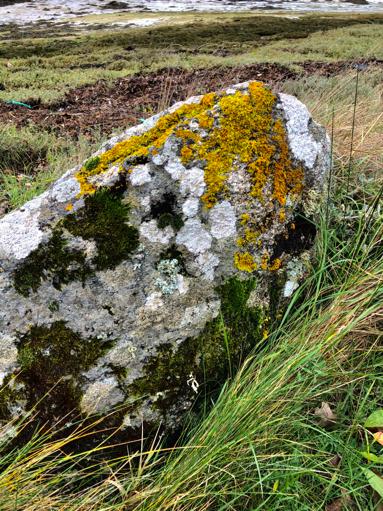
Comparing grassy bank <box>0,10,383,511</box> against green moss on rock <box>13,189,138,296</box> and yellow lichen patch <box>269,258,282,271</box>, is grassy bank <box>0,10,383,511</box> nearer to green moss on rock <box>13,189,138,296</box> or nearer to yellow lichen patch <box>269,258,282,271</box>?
yellow lichen patch <box>269,258,282,271</box>

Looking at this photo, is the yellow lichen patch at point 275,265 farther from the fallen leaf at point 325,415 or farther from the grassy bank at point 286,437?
the fallen leaf at point 325,415

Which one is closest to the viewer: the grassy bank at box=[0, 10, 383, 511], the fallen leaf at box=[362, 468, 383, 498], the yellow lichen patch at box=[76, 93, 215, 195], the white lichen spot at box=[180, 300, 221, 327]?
the fallen leaf at box=[362, 468, 383, 498]

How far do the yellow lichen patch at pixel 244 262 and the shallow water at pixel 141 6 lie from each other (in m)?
59.0

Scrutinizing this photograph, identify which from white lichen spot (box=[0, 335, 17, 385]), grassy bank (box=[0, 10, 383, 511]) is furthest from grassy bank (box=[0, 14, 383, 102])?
grassy bank (box=[0, 10, 383, 511])

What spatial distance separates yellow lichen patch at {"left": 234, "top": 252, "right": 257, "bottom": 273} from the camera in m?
2.25

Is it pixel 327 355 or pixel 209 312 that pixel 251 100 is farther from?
pixel 327 355

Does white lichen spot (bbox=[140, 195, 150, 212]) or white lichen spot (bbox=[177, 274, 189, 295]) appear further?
white lichen spot (bbox=[140, 195, 150, 212])

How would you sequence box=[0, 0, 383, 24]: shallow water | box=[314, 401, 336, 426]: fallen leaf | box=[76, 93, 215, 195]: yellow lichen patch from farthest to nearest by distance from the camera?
box=[0, 0, 383, 24]: shallow water, box=[76, 93, 215, 195]: yellow lichen patch, box=[314, 401, 336, 426]: fallen leaf

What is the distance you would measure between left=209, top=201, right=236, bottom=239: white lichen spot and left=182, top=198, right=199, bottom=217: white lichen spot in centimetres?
9

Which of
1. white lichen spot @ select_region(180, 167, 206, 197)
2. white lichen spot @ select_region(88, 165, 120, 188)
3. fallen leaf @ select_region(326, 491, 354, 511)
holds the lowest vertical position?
fallen leaf @ select_region(326, 491, 354, 511)

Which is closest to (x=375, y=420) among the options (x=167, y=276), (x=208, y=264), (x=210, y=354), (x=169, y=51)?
(x=210, y=354)

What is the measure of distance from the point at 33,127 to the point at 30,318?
622cm

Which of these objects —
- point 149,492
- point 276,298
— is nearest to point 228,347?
point 276,298

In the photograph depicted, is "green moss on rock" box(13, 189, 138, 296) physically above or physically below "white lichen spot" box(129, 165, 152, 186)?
below
